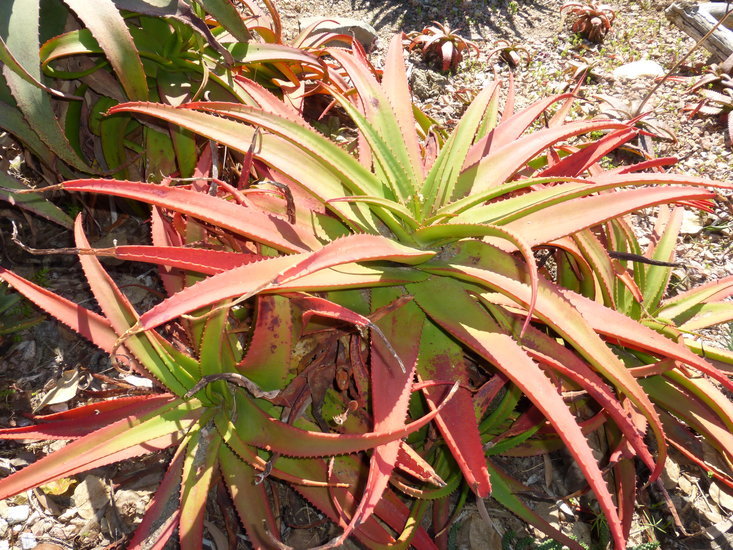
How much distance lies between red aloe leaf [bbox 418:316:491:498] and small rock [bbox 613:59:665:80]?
298 cm

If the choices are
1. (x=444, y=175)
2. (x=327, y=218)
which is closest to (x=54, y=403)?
(x=327, y=218)

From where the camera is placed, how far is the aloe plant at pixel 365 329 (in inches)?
48.8

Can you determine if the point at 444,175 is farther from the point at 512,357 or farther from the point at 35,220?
the point at 35,220

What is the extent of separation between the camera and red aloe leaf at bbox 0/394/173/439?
4.50ft

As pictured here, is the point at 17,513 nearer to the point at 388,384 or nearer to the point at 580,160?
the point at 388,384

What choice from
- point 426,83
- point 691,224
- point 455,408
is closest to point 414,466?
point 455,408

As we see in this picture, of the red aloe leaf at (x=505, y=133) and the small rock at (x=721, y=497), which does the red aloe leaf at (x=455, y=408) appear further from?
the small rock at (x=721, y=497)

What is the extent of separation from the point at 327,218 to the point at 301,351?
1.24 ft

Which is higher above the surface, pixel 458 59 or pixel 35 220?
pixel 458 59

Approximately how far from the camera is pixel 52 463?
1.24m

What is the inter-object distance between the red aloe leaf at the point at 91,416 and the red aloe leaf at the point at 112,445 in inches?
1.3

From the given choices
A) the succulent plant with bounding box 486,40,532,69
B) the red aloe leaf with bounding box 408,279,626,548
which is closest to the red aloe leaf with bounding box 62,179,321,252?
the red aloe leaf with bounding box 408,279,626,548

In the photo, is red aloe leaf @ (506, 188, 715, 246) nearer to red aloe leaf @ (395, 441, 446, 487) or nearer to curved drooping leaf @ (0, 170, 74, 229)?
red aloe leaf @ (395, 441, 446, 487)

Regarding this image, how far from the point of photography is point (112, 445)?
1.28m
